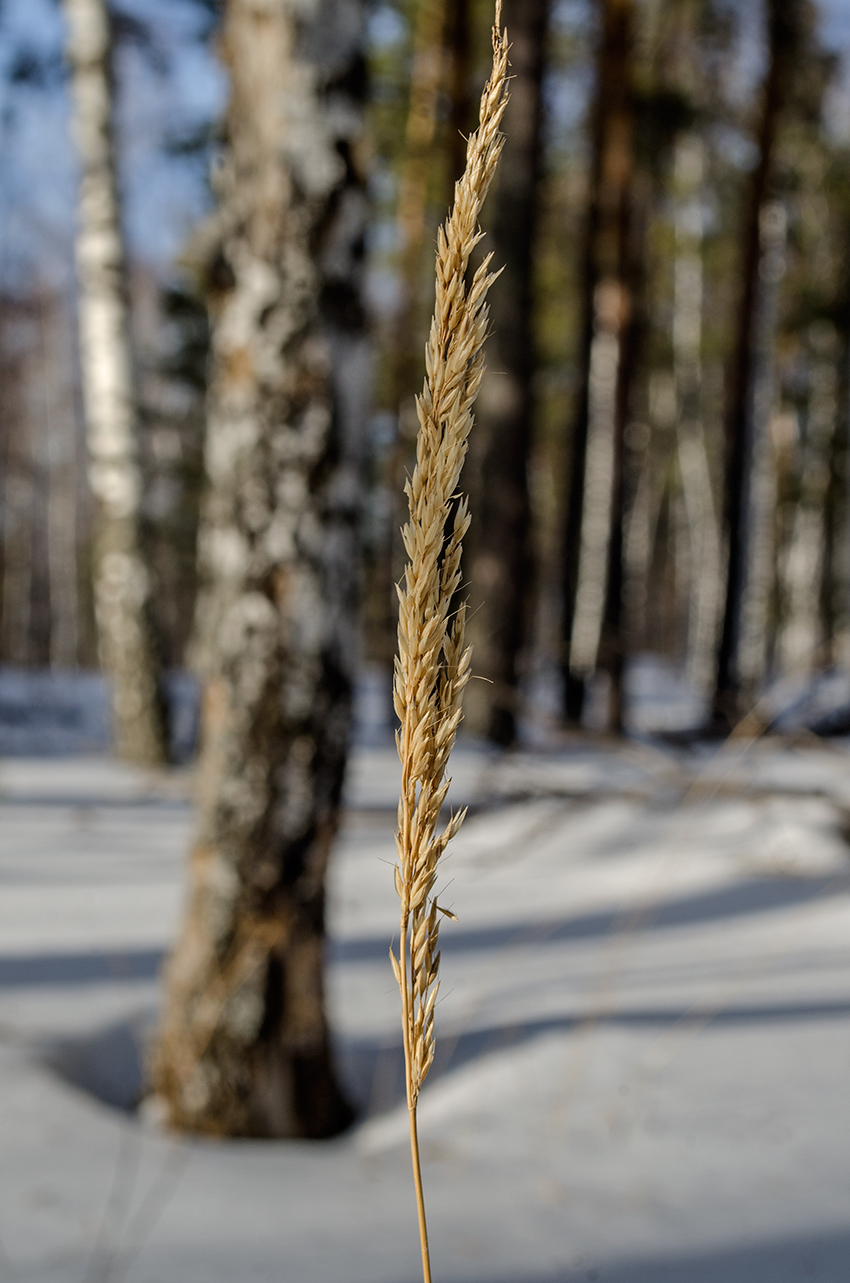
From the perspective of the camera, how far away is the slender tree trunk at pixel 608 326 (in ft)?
29.9

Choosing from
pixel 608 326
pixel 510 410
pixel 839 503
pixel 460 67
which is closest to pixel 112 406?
pixel 510 410

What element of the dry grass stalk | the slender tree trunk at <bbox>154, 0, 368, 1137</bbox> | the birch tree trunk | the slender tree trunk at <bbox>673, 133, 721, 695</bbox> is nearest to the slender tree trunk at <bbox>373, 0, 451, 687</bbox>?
the birch tree trunk

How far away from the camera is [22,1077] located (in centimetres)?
229

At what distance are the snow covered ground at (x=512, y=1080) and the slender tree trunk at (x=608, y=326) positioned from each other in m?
4.53

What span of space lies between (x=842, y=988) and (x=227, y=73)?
3.08m

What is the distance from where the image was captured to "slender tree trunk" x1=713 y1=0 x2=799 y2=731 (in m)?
9.47

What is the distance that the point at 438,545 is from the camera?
59cm

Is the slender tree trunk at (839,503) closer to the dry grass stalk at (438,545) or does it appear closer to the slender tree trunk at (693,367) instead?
the slender tree trunk at (693,367)

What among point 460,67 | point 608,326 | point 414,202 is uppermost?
point 460,67

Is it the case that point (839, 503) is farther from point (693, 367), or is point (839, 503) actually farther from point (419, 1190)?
point (419, 1190)

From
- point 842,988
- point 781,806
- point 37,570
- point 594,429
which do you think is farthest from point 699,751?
point 37,570

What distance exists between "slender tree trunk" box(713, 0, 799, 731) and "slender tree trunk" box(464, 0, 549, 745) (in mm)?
2490

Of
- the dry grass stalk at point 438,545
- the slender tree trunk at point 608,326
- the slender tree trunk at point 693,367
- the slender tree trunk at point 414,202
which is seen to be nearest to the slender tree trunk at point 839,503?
the slender tree trunk at point 693,367

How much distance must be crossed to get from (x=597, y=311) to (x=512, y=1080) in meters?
9.70
